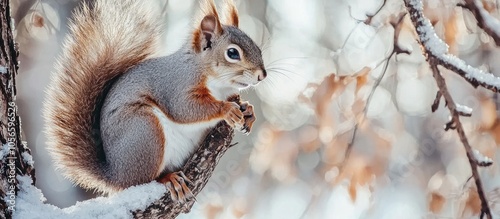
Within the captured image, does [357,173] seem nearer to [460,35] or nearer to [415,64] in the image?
[460,35]

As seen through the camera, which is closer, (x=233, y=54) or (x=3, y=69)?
(x=3, y=69)

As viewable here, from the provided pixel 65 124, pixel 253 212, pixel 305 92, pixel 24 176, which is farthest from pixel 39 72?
pixel 24 176

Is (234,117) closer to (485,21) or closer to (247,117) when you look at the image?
(247,117)

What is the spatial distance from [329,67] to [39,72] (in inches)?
44.2

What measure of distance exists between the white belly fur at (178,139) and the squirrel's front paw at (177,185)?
7 centimetres

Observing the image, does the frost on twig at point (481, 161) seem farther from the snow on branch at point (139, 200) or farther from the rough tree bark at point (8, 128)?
the rough tree bark at point (8, 128)

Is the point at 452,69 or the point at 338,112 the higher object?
the point at 452,69

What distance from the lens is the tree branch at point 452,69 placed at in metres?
1.33

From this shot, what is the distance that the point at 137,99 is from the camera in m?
1.41

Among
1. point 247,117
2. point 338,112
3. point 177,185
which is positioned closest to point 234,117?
point 247,117

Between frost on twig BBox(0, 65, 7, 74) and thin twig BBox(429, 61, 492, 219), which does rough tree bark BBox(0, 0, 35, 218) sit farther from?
thin twig BBox(429, 61, 492, 219)

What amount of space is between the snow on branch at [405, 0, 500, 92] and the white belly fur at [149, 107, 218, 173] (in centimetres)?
42

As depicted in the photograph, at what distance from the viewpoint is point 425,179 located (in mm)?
3064

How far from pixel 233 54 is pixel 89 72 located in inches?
11.1
